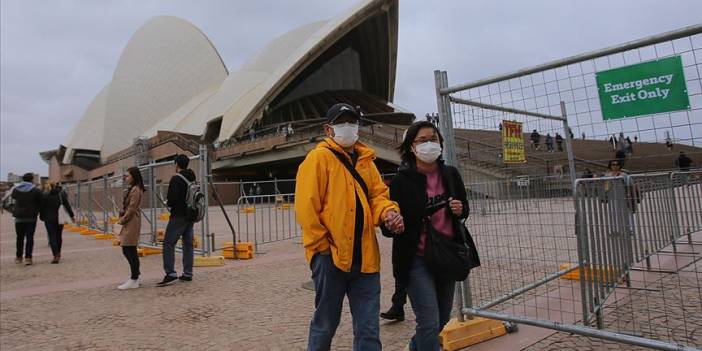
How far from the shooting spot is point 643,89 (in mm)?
2236

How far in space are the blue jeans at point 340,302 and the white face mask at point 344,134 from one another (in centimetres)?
62

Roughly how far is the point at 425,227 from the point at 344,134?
0.68m

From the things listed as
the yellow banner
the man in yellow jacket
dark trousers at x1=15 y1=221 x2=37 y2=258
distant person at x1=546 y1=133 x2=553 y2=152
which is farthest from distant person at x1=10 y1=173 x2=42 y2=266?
distant person at x1=546 y1=133 x2=553 y2=152

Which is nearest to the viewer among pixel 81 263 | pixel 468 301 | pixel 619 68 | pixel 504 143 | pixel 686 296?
pixel 619 68

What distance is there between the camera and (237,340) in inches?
125

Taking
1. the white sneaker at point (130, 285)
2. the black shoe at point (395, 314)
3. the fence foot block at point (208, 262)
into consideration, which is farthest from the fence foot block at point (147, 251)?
the black shoe at point (395, 314)

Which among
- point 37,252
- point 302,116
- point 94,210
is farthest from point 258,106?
point 37,252

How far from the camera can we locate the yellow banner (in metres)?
3.38

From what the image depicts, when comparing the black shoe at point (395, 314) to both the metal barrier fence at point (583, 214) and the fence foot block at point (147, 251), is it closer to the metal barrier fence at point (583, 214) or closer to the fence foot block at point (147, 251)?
the metal barrier fence at point (583, 214)

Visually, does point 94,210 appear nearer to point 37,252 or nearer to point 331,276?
point 37,252

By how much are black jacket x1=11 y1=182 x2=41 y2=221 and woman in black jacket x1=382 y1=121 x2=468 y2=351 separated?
7600 millimetres

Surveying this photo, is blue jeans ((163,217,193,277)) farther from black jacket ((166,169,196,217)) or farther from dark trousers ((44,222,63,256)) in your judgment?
dark trousers ((44,222,63,256))

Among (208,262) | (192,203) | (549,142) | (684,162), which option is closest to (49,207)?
(208,262)

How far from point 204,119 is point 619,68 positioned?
39.8 m
